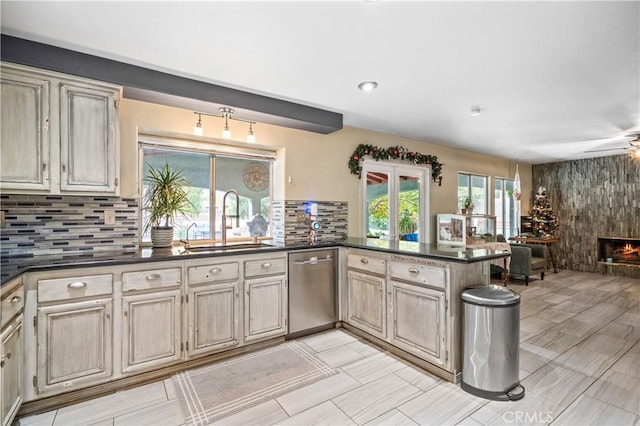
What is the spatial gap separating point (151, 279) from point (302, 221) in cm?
188

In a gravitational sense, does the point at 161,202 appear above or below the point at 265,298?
above

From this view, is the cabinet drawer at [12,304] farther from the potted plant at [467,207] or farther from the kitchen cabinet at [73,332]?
the potted plant at [467,207]

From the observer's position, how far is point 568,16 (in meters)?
1.89

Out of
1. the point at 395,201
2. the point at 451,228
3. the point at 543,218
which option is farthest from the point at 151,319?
the point at 543,218

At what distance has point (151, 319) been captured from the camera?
2494 millimetres

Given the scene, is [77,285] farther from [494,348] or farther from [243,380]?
[494,348]

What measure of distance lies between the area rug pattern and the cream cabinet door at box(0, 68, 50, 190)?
6.14 ft

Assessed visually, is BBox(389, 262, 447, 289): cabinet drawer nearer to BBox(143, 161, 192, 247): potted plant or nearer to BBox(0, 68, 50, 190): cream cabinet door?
BBox(143, 161, 192, 247): potted plant

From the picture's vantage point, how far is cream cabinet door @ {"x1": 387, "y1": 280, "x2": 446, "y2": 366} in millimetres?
2547

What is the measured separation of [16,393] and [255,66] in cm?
275

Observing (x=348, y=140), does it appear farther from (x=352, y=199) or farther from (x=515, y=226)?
(x=515, y=226)

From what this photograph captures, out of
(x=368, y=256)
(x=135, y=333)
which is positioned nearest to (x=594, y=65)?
(x=368, y=256)

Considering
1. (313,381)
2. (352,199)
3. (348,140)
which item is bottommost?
(313,381)

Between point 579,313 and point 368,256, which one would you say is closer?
point 368,256
